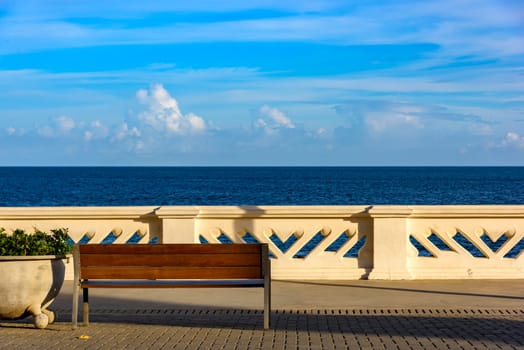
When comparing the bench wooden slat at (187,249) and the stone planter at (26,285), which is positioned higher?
the bench wooden slat at (187,249)

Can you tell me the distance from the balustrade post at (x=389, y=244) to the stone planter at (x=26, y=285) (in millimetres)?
5154

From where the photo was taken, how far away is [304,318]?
9.82 metres

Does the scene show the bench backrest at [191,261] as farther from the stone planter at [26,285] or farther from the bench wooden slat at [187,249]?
the stone planter at [26,285]

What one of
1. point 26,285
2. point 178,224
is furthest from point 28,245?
point 178,224

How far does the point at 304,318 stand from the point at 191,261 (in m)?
1.55

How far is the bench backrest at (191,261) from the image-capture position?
9.00 metres

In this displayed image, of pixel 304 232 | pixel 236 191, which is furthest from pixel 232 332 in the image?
pixel 236 191

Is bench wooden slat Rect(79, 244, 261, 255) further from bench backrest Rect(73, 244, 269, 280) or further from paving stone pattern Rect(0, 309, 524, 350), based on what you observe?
paving stone pattern Rect(0, 309, 524, 350)

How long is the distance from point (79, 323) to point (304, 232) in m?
4.46

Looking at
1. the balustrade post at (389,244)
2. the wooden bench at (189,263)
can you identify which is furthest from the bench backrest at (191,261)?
the balustrade post at (389,244)

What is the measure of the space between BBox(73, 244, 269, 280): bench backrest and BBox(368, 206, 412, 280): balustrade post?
4.12m

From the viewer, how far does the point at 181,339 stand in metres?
8.54

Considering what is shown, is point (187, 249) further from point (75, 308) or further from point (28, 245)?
point (28, 245)

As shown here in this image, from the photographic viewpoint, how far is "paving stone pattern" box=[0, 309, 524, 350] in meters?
8.21
